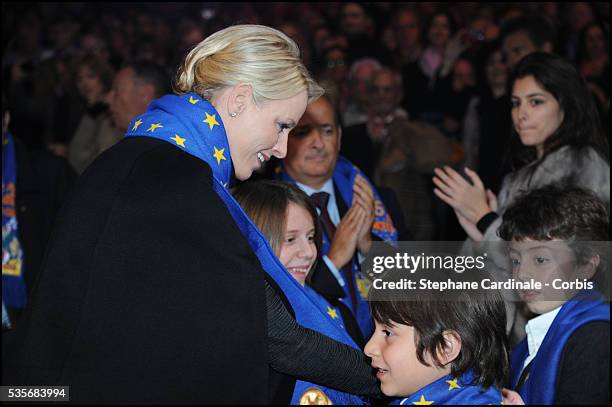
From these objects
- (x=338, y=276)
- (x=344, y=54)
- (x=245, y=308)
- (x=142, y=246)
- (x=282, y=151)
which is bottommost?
(x=338, y=276)

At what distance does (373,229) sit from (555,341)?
161 cm

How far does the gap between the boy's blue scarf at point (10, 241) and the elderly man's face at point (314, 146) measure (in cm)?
149

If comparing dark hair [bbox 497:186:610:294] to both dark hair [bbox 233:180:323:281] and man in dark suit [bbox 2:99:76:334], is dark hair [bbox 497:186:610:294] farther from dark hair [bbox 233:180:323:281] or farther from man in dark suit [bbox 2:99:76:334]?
man in dark suit [bbox 2:99:76:334]

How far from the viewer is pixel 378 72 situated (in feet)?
17.6

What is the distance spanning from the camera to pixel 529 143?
3502mm

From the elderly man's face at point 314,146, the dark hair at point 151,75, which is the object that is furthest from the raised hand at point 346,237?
the dark hair at point 151,75

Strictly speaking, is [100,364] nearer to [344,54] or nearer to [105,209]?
[105,209]

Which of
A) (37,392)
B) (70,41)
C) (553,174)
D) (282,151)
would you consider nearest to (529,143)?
(553,174)

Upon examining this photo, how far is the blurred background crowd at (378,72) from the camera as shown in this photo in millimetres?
4766

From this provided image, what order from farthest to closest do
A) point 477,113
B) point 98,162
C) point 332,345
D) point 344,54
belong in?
point 344,54 < point 477,113 < point 332,345 < point 98,162

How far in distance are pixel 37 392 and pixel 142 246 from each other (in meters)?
0.45

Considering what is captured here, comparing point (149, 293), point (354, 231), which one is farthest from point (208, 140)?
point (354, 231)

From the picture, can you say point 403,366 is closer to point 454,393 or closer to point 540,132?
point 454,393

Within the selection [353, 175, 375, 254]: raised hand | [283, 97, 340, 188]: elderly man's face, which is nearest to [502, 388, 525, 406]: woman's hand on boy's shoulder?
[353, 175, 375, 254]: raised hand
